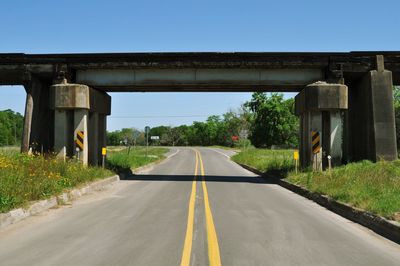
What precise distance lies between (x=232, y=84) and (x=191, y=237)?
17235 millimetres

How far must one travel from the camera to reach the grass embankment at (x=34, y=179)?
11.7m

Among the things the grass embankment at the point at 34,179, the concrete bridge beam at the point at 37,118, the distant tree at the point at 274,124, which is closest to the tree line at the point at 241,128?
the distant tree at the point at 274,124

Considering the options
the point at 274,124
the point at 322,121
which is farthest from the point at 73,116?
the point at 274,124

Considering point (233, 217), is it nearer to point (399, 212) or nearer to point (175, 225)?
point (175, 225)

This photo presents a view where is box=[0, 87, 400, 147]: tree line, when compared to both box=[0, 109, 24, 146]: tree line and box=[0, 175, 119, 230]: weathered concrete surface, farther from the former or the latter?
box=[0, 175, 119, 230]: weathered concrete surface

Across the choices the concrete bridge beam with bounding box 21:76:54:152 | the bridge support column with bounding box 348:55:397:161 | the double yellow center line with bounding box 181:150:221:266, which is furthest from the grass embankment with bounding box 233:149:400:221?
the concrete bridge beam with bounding box 21:76:54:152

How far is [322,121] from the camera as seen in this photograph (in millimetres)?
24859

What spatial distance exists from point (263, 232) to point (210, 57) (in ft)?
54.1

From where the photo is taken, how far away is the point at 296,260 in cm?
741

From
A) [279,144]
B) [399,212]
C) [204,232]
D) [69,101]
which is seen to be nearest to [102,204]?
[204,232]

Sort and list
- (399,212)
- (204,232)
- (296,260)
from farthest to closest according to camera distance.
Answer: (399,212) < (204,232) < (296,260)

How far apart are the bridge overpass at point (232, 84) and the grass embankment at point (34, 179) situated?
18.1ft

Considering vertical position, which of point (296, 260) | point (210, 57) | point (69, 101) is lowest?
point (296, 260)

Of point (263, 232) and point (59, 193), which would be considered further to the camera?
point (59, 193)
